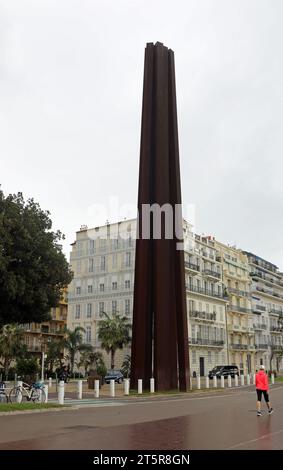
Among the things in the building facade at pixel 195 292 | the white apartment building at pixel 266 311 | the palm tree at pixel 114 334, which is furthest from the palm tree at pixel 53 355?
the white apartment building at pixel 266 311

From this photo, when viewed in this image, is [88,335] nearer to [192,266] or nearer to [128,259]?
[128,259]

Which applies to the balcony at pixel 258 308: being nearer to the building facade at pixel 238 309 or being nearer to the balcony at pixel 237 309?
the building facade at pixel 238 309

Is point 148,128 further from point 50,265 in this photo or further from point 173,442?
point 173,442

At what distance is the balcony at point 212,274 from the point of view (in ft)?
236

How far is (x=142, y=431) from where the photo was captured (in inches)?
455

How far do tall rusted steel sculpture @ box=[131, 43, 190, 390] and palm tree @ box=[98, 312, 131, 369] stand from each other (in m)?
26.7

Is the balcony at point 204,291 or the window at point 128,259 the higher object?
the window at point 128,259

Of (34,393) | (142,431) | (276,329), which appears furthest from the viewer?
(276,329)

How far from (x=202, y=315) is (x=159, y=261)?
40.2 meters

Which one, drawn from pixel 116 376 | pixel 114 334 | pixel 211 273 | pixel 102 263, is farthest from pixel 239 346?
pixel 116 376

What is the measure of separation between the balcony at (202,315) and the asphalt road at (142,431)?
5071 cm

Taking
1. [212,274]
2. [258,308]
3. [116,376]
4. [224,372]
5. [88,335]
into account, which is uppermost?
[212,274]
